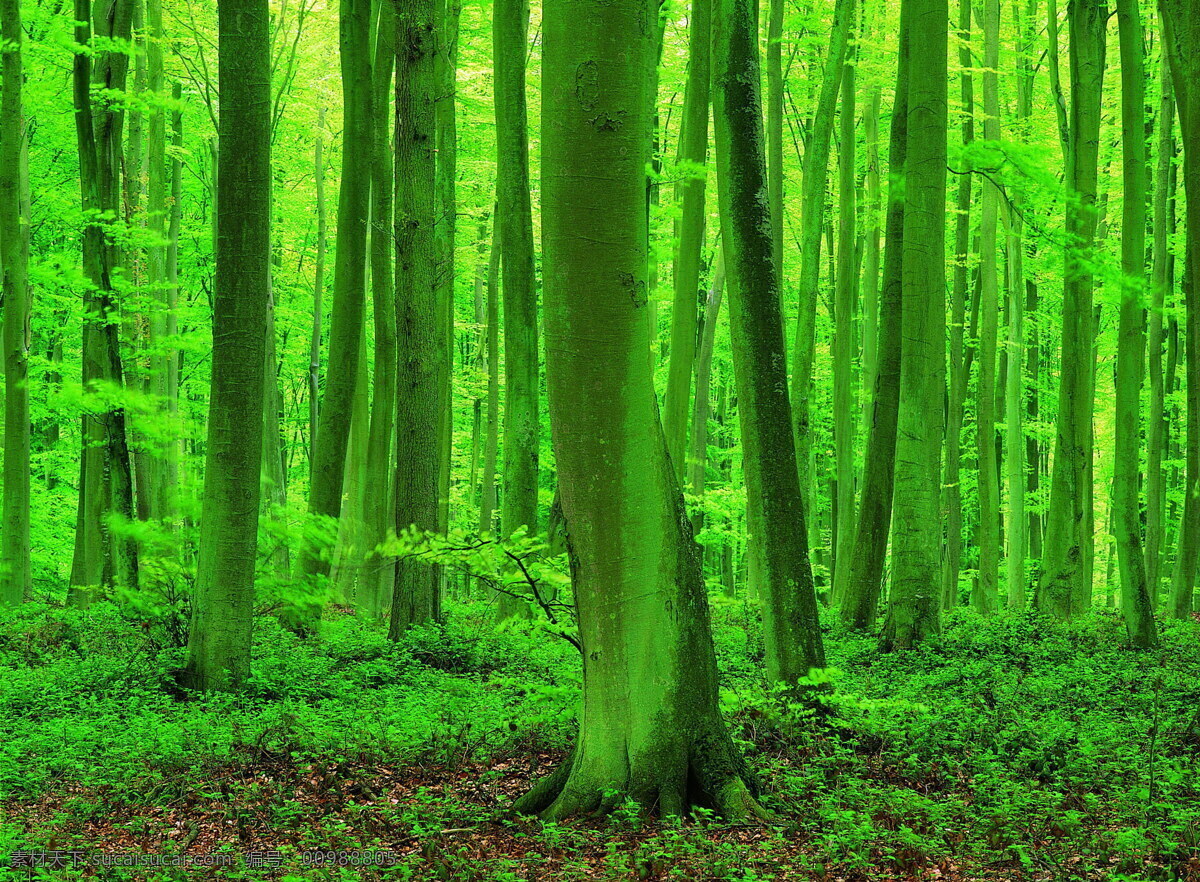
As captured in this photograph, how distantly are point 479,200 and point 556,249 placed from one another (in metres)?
20.9

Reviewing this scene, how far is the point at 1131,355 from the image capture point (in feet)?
36.1

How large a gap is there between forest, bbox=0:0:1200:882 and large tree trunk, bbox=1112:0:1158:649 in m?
0.06

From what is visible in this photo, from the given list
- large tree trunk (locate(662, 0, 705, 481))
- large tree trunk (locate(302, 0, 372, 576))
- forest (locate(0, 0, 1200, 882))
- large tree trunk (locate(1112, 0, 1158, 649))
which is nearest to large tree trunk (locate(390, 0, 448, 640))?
forest (locate(0, 0, 1200, 882))

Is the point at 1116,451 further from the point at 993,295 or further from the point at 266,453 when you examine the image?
the point at 266,453

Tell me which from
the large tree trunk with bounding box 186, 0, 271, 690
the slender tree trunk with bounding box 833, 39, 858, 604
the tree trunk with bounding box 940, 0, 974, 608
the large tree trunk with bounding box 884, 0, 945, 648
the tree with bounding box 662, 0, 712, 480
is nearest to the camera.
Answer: the large tree trunk with bounding box 186, 0, 271, 690

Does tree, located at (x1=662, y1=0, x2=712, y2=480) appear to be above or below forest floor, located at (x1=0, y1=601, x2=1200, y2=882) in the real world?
above

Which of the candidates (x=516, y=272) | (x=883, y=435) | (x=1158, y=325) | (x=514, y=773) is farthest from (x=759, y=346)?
(x=1158, y=325)

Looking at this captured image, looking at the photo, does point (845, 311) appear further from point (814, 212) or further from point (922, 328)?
point (922, 328)

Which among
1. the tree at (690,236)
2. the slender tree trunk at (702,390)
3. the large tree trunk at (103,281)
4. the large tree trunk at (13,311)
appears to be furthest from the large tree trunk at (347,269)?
the slender tree trunk at (702,390)

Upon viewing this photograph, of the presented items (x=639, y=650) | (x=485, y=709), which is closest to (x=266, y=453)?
(x=485, y=709)

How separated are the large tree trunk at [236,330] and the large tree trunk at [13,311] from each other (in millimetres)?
6002

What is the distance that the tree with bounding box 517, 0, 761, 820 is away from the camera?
172 inches

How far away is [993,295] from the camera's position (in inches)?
642

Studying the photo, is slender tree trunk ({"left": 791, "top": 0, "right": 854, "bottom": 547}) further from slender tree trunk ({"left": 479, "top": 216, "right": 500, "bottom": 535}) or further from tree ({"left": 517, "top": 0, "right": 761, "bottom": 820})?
tree ({"left": 517, "top": 0, "right": 761, "bottom": 820})
